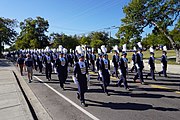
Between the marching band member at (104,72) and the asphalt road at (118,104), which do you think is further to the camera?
the marching band member at (104,72)

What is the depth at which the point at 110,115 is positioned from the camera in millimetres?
7082

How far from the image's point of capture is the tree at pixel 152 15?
28078mm

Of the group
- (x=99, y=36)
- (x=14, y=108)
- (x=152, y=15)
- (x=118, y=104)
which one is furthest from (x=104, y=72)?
(x=99, y=36)

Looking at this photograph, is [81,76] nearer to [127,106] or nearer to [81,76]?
[81,76]

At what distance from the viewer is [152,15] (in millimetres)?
29359

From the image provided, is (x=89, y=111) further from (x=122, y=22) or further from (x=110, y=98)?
(x=122, y=22)

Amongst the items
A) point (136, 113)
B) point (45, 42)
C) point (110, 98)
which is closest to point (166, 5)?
point (110, 98)

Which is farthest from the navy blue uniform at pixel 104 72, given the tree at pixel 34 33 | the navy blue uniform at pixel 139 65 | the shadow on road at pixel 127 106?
the tree at pixel 34 33

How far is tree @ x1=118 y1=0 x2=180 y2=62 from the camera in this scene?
28078mm

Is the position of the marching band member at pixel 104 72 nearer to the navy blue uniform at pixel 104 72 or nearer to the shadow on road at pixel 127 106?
the navy blue uniform at pixel 104 72

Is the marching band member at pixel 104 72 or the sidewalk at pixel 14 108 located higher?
the marching band member at pixel 104 72

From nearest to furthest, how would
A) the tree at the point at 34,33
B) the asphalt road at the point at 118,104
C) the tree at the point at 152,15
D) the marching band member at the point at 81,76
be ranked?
the asphalt road at the point at 118,104 < the marching band member at the point at 81,76 < the tree at the point at 152,15 < the tree at the point at 34,33

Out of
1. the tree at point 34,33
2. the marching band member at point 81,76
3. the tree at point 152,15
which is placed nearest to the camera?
the marching band member at point 81,76

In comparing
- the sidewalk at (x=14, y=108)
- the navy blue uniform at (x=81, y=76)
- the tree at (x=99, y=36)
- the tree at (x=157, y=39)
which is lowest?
the sidewalk at (x=14, y=108)
